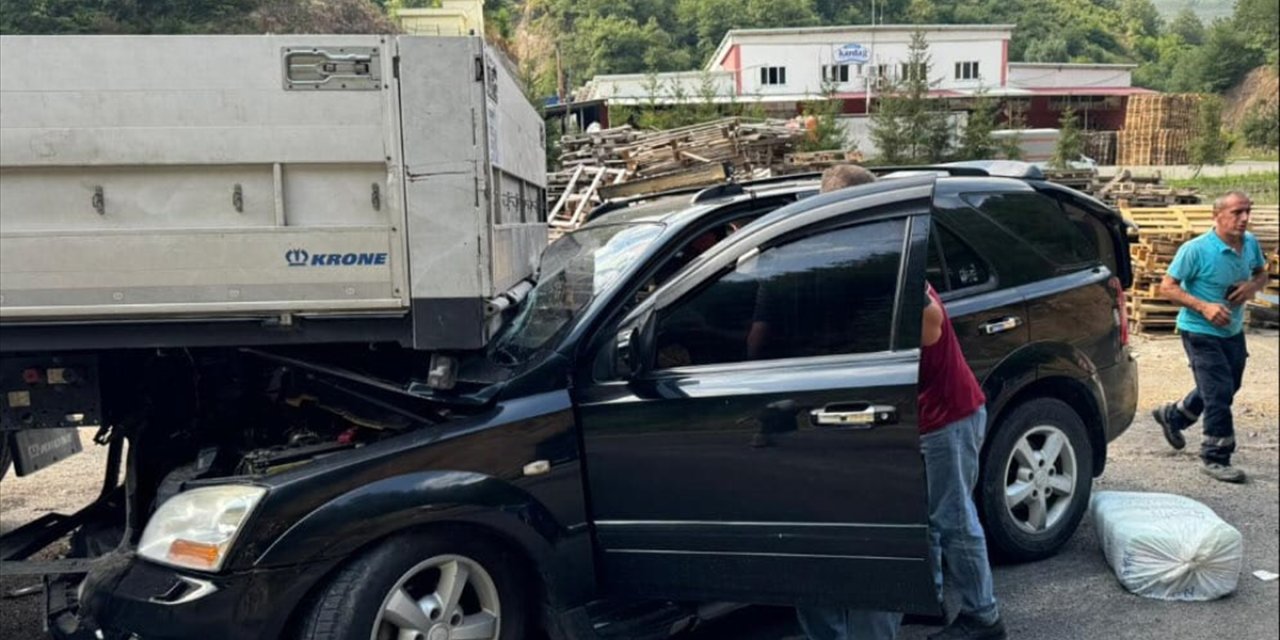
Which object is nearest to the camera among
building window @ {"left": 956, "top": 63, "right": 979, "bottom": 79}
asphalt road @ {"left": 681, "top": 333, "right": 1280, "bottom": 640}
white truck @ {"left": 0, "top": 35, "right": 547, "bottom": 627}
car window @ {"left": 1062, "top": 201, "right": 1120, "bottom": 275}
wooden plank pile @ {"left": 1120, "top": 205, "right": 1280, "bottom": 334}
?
white truck @ {"left": 0, "top": 35, "right": 547, "bottom": 627}

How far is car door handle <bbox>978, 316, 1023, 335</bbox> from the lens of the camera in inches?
164

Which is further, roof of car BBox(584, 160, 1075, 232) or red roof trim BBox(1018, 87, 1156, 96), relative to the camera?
red roof trim BBox(1018, 87, 1156, 96)

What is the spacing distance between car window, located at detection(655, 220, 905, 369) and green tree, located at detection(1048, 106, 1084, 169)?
6260mm

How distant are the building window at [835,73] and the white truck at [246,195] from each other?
3453mm

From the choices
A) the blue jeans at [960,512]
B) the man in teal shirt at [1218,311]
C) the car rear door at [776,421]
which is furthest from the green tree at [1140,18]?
the man in teal shirt at [1218,311]

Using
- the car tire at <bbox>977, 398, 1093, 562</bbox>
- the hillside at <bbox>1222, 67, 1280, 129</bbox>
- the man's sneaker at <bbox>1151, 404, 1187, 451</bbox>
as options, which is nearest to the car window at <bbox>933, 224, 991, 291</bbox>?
the car tire at <bbox>977, 398, 1093, 562</bbox>

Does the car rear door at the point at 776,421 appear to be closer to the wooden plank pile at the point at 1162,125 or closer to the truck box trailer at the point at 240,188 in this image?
the truck box trailer at the point at 240,188

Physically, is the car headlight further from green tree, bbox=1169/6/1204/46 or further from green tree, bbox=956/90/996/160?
green tree, bbox=956/90/996/160

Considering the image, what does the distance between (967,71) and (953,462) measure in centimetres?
358

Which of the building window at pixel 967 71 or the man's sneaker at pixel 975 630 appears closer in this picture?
the man's sneaker at pixel 975 630

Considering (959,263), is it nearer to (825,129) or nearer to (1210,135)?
(1210,135)

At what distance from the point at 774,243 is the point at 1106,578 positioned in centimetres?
249

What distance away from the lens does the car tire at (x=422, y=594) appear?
8.91ft

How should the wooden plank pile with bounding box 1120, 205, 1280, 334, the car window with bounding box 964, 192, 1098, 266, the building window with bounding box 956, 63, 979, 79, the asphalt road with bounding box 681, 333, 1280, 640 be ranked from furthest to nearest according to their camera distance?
the wooden plank pile with bounding box 1120, 205, 1280, 334 → the building window with bounding box 956, 63, 979, 79 → the car window with bounding box 964, 192, 1098, 266 → the asphalt road with bounding box 681, 333, 1280, 640
